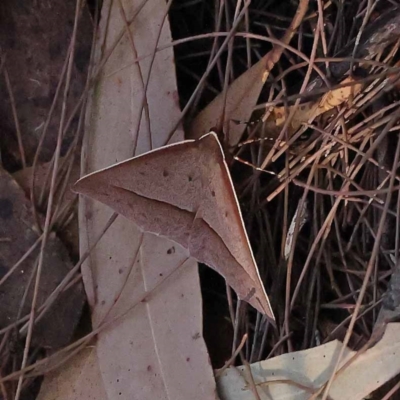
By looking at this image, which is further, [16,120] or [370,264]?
[16,120]

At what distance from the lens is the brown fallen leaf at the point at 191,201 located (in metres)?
0.88

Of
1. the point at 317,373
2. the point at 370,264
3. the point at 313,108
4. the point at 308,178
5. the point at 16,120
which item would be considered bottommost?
the point at 317,373

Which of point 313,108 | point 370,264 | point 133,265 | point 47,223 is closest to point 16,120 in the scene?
point 47,223

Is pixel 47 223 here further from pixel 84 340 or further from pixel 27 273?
pixel 84 340

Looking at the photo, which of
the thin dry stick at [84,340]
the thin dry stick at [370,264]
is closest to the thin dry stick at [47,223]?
the thin dry stick at [84,340]

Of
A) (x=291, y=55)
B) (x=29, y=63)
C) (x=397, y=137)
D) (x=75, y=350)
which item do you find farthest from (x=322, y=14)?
(x=75, y=350)

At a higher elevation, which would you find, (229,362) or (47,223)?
(47,223)

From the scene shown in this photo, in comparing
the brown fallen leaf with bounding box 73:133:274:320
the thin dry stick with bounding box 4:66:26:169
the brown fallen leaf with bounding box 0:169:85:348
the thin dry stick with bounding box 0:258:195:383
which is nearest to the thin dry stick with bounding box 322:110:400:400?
the brown fallen leaf with bounding box 73:133:274:320

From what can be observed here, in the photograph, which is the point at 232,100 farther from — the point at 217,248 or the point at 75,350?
the point at 75,350

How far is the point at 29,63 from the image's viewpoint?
1.07 meters

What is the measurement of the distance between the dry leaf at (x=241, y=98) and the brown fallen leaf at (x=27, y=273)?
1.05 feet

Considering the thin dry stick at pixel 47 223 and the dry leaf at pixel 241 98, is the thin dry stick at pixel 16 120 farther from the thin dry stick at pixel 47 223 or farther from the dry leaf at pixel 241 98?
the dry leaf at pixel 241 98

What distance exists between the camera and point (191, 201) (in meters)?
0.93

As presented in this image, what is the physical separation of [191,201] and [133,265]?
0.54 feet
